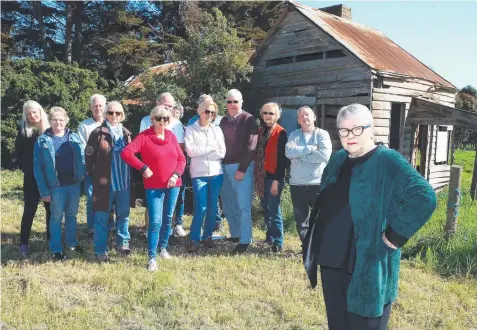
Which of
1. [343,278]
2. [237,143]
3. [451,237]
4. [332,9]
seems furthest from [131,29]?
[343,278]

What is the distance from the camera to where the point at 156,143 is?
448 cm

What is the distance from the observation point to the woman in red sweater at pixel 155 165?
4387 mm

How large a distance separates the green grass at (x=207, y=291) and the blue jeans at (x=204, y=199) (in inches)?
15.3

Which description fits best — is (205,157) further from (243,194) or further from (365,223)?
(365,223)

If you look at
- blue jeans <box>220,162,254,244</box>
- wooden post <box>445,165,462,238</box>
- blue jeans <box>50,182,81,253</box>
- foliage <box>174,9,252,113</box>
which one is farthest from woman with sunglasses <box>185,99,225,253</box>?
foliage <box>174,9,252,113</box>

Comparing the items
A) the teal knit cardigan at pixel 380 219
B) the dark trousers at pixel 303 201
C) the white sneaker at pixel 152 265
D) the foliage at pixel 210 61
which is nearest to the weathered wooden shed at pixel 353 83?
the foliage at pixel 210 61

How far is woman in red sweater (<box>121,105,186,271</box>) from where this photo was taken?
4387 millimetres

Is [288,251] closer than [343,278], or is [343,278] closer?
[343,278]

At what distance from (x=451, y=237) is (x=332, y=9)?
400 inches

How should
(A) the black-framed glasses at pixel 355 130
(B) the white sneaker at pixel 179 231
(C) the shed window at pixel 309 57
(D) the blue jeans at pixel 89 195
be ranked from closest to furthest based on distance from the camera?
(A) the black-framed glasses at pixel 355 130 → (D) the blue jeans at pixel 89 195 → (B) the white sneaker at pixel 179 231 → (C) the shed window at pixel 309 57

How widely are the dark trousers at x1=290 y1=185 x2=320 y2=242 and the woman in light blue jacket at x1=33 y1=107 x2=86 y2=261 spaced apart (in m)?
2.64

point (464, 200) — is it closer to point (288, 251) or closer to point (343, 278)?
point (288, 251)

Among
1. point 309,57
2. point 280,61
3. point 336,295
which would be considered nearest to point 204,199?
point 336,295

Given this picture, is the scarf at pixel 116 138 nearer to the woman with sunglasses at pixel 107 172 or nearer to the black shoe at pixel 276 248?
the woman with sunglasses at pixel 107 172
